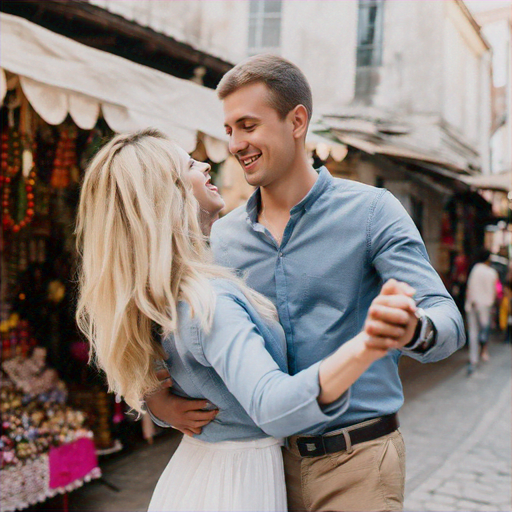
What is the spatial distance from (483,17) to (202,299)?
22.0 metres

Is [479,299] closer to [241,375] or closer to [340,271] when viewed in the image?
[340,271]

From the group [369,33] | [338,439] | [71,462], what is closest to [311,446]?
[338,439]

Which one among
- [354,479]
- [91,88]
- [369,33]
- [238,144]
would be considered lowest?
[354,479]

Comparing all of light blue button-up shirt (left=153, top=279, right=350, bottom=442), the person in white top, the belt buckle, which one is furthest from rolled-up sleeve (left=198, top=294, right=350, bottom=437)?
the person in white top

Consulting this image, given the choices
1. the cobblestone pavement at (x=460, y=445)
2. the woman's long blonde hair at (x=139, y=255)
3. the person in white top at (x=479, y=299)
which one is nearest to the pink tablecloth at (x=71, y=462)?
the cobblestone pavement at (x=460, y=445)

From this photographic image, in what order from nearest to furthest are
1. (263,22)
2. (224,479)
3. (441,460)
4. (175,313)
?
(175,313), (224,479), (441,460), (263,22)

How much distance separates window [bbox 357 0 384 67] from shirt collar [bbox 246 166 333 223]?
1400cm

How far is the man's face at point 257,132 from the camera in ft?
6.63

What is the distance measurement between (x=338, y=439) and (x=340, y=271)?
1.87 feet

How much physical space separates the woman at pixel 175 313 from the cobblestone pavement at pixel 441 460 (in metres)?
3.50

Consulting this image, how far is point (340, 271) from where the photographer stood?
1.98 m

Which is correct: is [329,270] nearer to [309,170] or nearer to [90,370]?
[309,170]

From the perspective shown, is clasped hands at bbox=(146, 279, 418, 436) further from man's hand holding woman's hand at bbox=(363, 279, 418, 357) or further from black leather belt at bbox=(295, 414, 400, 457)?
black leather belt at bbox=(295, 414, 400, 457)

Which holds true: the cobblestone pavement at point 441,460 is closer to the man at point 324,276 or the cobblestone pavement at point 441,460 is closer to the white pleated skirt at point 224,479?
the man at point 324,276
